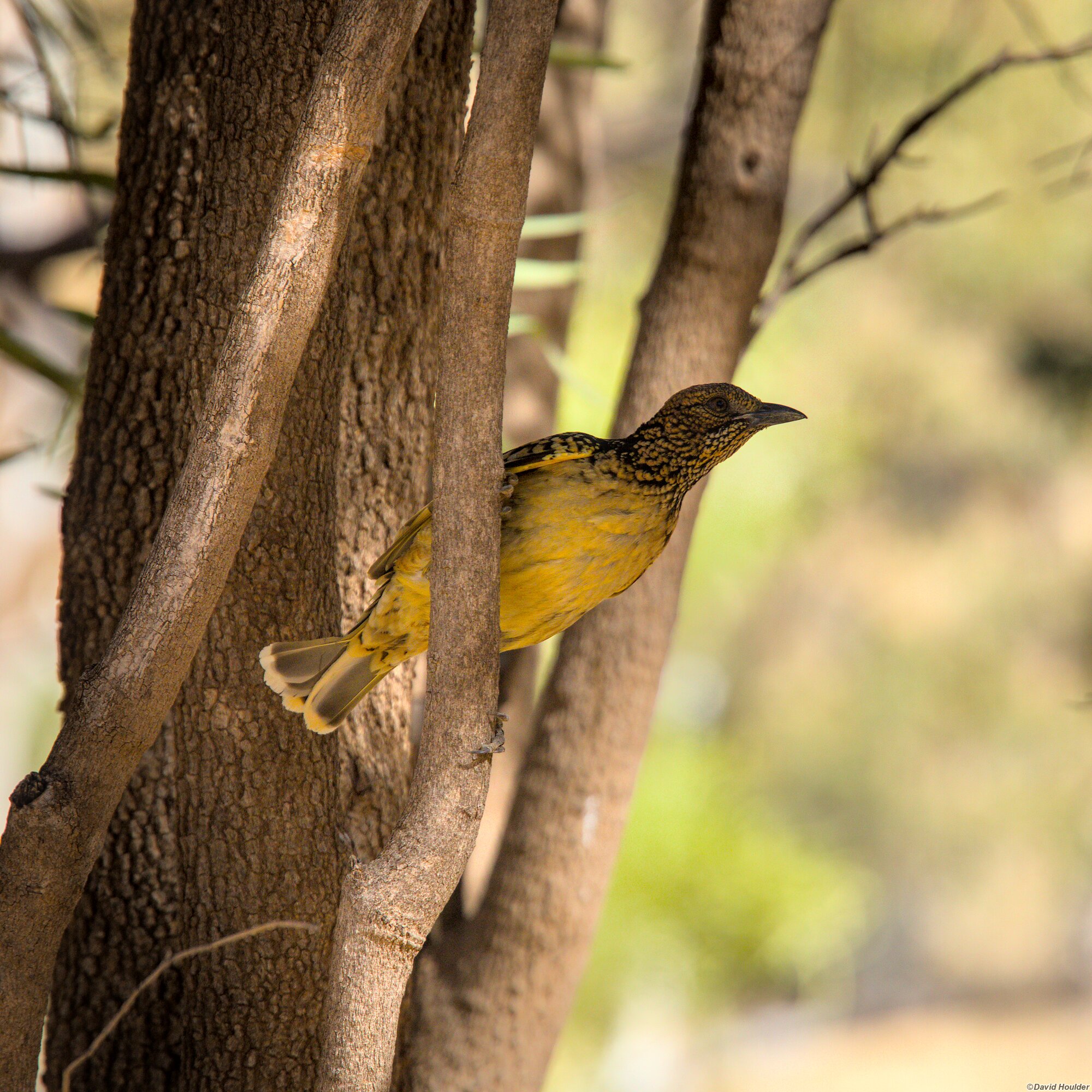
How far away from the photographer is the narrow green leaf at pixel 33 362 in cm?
225

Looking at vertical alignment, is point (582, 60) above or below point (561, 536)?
above

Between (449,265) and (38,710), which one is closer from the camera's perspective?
(449,265)

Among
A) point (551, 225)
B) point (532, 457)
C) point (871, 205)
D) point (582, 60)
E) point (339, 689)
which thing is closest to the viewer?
point (339, 689)

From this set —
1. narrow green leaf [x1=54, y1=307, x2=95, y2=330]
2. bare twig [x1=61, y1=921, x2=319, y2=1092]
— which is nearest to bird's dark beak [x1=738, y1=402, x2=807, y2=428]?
bare twig [x1=61, y1=921, x2=319, y2=1092]

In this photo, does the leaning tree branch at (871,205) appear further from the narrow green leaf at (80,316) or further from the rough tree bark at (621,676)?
the narrow green leaf at (80,316)

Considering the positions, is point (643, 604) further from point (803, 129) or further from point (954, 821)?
point (954, 821)

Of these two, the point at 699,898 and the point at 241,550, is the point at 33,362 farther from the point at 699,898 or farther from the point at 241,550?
the point at 699,898

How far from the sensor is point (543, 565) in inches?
75.4

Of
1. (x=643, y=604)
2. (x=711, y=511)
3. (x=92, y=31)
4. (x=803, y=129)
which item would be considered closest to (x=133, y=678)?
(x=643, y=604)

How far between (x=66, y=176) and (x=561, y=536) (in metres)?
1.38

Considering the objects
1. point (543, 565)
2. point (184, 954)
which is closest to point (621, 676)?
point (543, 565)

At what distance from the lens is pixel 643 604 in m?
2.37

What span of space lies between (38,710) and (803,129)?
23.4 ft

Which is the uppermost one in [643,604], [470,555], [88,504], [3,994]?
[643,604]
